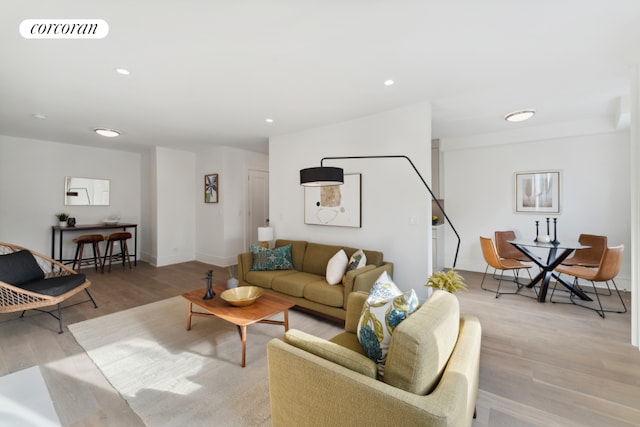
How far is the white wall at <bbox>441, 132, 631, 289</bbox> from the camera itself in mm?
3998

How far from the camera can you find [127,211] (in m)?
6.18

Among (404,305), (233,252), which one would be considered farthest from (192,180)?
(404,305)

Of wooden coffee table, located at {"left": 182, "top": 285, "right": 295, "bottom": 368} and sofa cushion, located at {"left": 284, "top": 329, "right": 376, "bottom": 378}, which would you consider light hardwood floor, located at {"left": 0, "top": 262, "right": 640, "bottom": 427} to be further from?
sofa cushion, located at {"left": 284, "top": 329, "right": 376, "bottom": 378}

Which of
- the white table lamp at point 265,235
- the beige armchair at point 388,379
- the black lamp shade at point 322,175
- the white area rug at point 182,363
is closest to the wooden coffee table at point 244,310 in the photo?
the white area rug at point 182,363

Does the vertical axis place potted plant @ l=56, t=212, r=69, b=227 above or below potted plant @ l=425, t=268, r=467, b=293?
above

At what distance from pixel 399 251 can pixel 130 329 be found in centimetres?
321

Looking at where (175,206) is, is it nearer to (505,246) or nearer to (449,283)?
(449,283)

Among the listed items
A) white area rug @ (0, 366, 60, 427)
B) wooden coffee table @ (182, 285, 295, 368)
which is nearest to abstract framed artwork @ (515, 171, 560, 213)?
wooden coffee table @ (182, 285, 295, 368)

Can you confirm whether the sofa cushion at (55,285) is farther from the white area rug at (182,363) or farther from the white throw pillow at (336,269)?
the white throw pillow at (336,269)

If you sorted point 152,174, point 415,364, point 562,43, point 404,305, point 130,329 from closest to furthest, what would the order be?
point 415,364 → point 404,305 → point 562,43 → point 130,329 → point 152,174

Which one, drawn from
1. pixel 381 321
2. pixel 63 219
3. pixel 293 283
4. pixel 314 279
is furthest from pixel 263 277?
pixel 63 219

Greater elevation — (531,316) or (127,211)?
(127,211)

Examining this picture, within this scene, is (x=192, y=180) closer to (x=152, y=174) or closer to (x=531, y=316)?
(x=152, y=174)

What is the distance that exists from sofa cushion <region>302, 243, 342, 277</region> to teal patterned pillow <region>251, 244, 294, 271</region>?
0.86 ft
